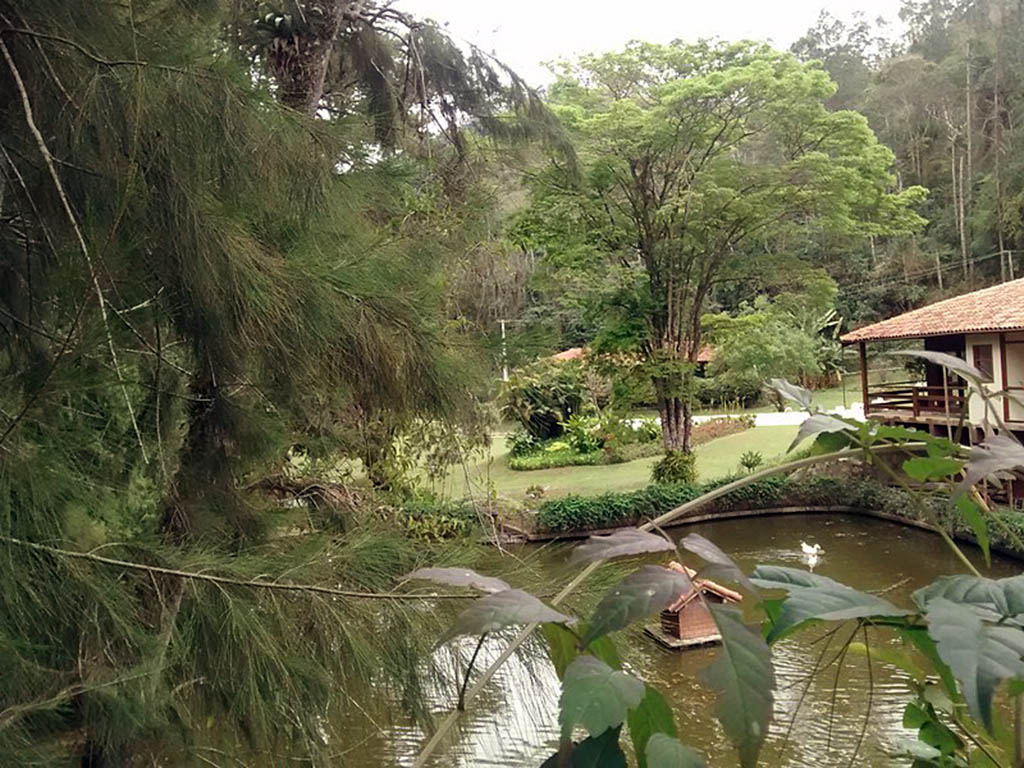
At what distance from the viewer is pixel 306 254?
5.78 feet

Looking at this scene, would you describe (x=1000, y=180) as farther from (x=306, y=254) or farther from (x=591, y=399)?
(x=306, y=254)

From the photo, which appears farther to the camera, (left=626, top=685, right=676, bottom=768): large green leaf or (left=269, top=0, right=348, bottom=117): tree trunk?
(left=269, top=0, right=348, bottom=117): tree trunk

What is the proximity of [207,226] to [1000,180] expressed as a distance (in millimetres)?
19882

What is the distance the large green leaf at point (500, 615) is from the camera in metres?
0.36

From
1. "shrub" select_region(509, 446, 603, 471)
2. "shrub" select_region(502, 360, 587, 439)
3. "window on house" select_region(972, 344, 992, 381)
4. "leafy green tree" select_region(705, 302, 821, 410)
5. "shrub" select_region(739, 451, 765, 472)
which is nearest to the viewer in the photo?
"window on house" select_region(972, 344, 992, 381)

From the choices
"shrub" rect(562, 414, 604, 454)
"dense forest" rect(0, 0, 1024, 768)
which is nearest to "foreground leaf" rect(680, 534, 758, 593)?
"dense forest" rect(0, 0, 1024, 768)

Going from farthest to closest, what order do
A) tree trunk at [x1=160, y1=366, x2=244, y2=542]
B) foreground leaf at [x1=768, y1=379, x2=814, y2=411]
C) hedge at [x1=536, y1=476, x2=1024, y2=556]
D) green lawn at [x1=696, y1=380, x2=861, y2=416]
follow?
green lawn at [x1=696, y1=380, x2=861, y2=416]
hedge at [x1=536, y1=476, x2=1024, y2=556]
tree trunk at [x1=160, y1=366, x2=244, y2=542]
foreground leaf at [x1=768, y1=379, x2=814, y2=411]

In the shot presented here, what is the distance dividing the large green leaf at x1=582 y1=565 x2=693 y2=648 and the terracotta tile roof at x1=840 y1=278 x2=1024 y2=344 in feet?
31.7

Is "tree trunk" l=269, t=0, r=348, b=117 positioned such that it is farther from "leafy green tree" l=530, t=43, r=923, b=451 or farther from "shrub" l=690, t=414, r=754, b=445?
"shrub" l=690, t=414, r=754, b=445

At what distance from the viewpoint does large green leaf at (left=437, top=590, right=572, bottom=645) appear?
0.36 m

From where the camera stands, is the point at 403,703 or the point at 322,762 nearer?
the point at 322,762

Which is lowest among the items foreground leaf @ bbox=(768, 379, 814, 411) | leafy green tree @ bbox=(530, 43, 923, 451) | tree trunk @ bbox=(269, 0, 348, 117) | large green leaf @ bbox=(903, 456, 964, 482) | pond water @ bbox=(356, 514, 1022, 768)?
pond water @ bbox=(356, 514, 1022, 768)

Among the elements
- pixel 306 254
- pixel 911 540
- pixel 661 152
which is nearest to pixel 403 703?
pixel 306 254

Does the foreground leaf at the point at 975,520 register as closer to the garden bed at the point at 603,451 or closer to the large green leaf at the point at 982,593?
the large green leaf at the point at 982,593
